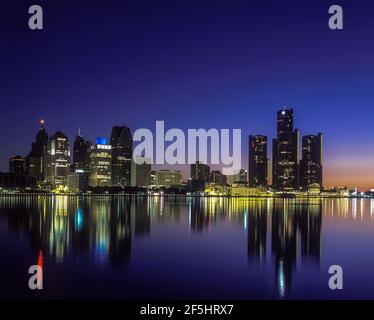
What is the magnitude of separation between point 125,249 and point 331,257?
10.2 meters

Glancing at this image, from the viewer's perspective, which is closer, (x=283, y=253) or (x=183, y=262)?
(x=183, y=262)

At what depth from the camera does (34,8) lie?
51.2ft

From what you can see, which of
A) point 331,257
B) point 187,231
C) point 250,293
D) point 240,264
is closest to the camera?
point 250,293

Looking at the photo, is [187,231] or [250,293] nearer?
[250,293]

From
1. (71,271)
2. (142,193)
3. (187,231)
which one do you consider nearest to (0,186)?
(142,193)

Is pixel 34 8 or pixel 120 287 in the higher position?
pixel 34 8

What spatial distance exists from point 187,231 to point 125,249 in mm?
9477

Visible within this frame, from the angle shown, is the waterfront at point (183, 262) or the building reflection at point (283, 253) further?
the building reflection at point (283, 253)

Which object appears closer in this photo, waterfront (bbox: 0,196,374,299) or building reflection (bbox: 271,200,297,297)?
waterfront (bbox: 0,196,374,299)

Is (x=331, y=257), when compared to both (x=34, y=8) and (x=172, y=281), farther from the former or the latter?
(x=34, y=8)
